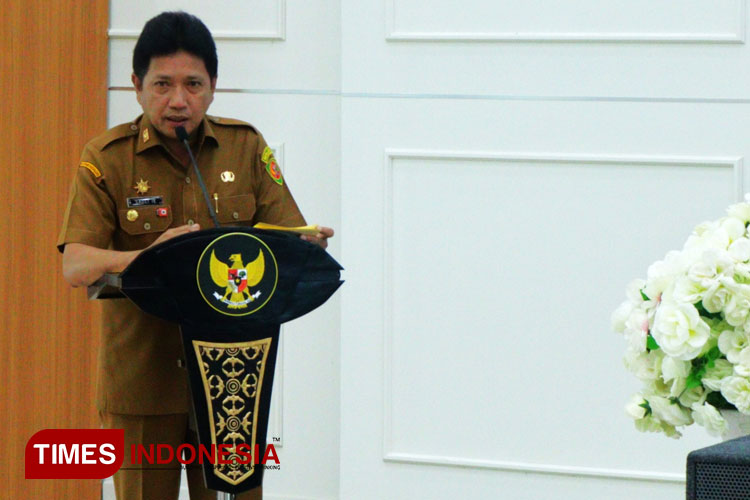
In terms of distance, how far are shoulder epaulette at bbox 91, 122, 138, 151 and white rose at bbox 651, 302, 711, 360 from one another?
101cm

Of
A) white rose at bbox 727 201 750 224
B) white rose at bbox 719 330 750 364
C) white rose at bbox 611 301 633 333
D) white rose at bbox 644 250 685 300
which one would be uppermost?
white rose at bbox 727 201 750 224

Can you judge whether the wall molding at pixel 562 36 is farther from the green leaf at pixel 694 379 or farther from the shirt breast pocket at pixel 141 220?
the green leaf at pixel 694 379

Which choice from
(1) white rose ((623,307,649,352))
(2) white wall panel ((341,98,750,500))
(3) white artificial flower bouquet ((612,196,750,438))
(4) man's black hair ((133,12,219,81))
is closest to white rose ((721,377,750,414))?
(3) white artificial flower bouquet ((612,196,750,438))

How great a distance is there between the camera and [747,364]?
116 centimetres

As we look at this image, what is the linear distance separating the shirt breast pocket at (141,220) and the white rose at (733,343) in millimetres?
959

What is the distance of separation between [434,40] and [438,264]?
56 cm

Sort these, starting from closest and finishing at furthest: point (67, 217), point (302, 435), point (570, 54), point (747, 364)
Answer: point (747, 364) → point (67, 217) → point (570, 54) → point (302, 435)

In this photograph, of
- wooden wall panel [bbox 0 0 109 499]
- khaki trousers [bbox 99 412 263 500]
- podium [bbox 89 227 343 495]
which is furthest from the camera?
wooden wall panel [bbox 0 0 109 499]

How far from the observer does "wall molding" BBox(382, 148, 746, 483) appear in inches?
100

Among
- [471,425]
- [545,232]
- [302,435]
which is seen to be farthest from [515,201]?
[302,435]

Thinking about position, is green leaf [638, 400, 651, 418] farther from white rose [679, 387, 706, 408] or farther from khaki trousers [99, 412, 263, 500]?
khaki trousers [99, 412, 263, 500]

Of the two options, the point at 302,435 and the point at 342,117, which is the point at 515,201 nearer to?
the point at 342,117

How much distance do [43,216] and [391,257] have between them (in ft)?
2.81

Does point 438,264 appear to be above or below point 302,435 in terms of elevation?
above
